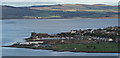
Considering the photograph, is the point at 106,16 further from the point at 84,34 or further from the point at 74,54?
the point at 74,54

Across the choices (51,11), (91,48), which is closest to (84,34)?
(91,48)

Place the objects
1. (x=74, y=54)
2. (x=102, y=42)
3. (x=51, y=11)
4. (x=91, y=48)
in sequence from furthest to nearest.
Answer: (x=51, y=11) < (x=102, y=42) < (x=91, y=48) < (x=74, y=54)

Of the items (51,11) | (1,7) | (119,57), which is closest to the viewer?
(119,57)

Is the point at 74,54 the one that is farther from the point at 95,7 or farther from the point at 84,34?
the point at 95,7

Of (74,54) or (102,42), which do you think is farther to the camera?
(102,42)

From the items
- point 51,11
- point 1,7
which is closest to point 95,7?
point 51,11

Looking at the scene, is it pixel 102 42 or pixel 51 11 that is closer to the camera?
pixel 102 42
